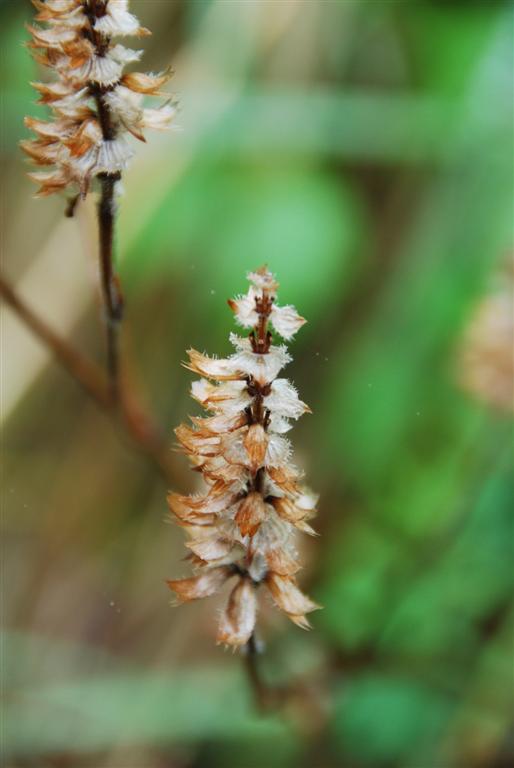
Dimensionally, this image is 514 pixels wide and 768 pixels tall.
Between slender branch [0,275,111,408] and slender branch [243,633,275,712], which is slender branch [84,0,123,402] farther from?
slender branch [243,633,275,712]

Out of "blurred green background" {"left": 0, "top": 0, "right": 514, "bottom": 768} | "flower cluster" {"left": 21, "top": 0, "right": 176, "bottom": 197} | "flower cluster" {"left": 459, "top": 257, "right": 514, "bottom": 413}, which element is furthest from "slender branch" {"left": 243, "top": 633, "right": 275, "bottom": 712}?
"flower cluster" {"left": 459, "top": 257, "right": 514, "bottom": 413}

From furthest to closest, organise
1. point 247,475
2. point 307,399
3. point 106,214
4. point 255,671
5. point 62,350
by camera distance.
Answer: point 307,399 < point 62,350 < point 255,671 < point 106,214 < point 247,475

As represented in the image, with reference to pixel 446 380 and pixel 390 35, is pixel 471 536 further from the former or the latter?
pixel 390 35

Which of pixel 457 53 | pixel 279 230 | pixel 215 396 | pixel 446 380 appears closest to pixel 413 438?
pixel 446 380

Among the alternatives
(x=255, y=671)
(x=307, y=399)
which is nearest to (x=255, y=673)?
(x=255, y=671)

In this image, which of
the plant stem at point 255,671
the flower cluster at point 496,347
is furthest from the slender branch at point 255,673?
the flower cluster at point 496,347

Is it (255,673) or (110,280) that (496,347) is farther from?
(110,280)
